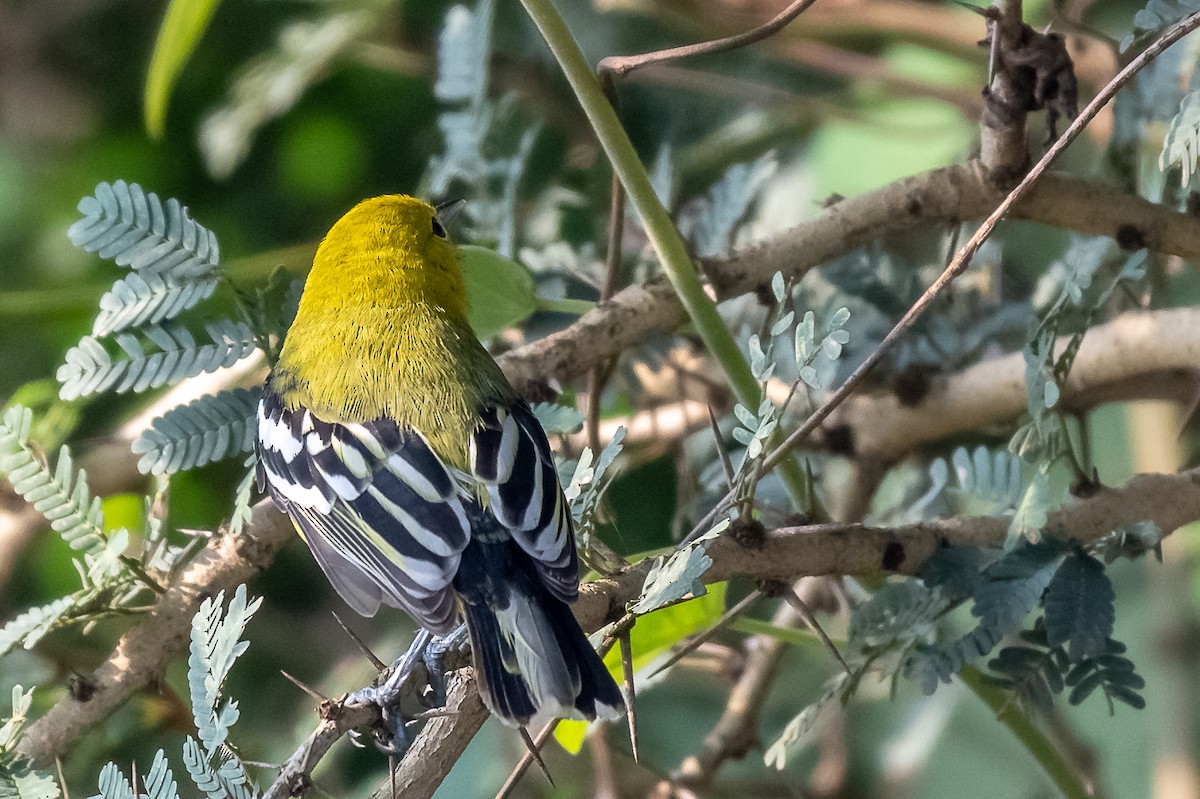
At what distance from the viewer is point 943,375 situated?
1.69 meters

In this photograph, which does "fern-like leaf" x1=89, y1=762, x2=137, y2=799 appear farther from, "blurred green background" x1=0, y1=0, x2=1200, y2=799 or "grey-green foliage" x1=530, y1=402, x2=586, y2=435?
"blurred green background" x1=0, y1=0, x2=1200, y2=799

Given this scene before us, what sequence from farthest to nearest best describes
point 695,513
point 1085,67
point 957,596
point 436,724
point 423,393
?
point 1085,67
point 695,513
point 423,393
point 957,596
point 436,724

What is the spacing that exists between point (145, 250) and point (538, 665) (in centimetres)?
61

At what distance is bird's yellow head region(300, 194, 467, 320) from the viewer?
1583mm

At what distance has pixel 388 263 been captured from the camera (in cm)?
160

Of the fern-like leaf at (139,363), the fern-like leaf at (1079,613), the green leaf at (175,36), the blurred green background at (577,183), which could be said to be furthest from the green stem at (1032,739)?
the green leaf at (175,36)

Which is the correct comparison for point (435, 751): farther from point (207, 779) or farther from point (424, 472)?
point (424, 472)

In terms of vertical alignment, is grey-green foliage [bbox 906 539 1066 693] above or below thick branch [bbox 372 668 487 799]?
below

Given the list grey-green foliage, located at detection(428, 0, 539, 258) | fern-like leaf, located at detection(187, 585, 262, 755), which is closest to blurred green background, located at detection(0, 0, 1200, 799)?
grey-green foliage, located at detection(428, 0, 539, 258)

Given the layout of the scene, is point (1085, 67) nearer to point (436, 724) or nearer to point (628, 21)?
point (628, 21)

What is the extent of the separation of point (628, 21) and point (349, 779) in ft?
5.08

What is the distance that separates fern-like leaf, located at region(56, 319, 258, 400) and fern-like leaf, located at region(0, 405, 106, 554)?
0.06m

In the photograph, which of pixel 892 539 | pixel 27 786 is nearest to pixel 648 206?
pixel 892 539

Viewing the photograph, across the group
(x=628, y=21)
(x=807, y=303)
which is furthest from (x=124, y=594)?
(x=628, y=21)
